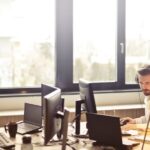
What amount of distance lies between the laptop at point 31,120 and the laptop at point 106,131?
59 centimetres

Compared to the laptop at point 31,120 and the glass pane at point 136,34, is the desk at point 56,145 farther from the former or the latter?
the glass pane at point 136,34

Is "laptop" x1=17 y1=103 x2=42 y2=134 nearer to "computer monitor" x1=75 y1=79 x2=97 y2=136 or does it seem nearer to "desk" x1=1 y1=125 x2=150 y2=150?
"desk" x1=1 y1=125 x2=150 y2=150

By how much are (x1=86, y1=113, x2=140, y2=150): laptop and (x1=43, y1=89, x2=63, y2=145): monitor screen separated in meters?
0.22

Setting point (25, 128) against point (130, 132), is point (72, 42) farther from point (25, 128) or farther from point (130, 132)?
point (130, 132)

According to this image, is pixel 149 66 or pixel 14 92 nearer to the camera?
pixel 149 66

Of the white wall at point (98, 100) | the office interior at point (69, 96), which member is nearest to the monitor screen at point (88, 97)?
the office interior at point (69, 96)

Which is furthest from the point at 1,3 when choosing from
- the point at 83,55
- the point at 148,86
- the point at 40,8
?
the point at 148,86

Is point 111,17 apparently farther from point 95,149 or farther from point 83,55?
point 95,149

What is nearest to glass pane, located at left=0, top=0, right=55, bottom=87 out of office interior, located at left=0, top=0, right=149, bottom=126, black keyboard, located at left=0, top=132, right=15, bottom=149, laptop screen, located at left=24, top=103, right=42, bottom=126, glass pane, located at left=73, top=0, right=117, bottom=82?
office interior, located at left=0, top=0, right=149, bottom=126

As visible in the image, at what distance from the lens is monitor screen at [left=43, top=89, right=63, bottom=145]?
2.17m

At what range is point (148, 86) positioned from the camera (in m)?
3.06

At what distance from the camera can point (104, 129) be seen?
2354mm

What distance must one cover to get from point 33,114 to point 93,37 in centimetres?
172

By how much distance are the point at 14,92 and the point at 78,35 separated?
1.07 metres
